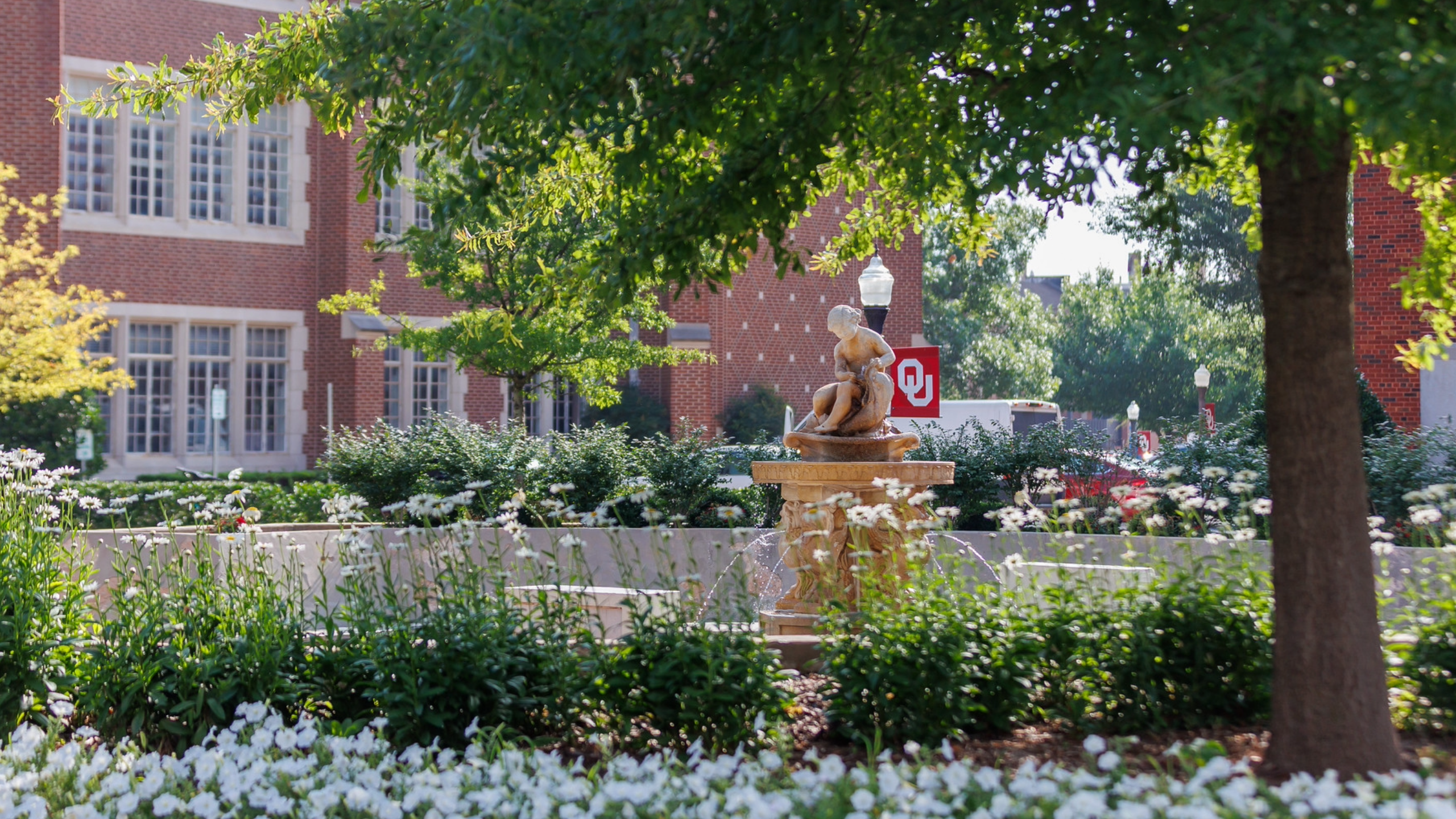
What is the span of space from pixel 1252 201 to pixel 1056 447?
9.09 meters

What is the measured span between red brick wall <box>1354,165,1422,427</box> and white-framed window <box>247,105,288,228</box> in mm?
19499

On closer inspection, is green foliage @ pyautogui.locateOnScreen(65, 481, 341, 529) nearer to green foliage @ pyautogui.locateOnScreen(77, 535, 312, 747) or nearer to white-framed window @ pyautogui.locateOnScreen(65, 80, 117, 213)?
white-framed window @ pyautogui.locateOnScreen(65, 80, 117, 213)

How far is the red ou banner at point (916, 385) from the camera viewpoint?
11.2 meters

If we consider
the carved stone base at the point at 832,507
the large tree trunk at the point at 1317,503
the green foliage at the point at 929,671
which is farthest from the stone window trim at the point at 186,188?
the large tree trunk at the point at 1317,503

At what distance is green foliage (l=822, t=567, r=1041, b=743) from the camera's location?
15.7 ft

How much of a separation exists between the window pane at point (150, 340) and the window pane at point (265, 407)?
1.59m

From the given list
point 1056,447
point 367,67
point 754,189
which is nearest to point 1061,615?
point 754,189

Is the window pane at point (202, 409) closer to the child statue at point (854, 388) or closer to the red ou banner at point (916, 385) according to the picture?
the red ou banner at point (916, 385)

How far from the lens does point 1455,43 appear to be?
11.2 ft

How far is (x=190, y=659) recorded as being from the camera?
526 cm

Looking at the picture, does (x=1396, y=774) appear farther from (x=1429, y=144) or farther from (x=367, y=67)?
(x=367, y=67)

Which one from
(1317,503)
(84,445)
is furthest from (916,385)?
(84,445)

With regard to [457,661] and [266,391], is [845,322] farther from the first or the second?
[266,391]

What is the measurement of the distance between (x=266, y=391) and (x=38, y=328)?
22.2 ft
